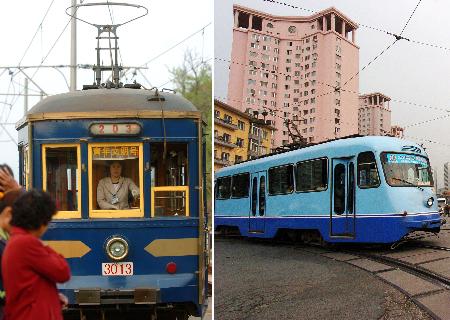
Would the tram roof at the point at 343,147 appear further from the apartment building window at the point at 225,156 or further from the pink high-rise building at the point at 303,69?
the pink high-rise building at the point at 303,69

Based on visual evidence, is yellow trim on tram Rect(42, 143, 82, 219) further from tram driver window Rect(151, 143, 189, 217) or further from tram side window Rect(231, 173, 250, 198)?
tram side window Rect(231, 173, 250, 198)

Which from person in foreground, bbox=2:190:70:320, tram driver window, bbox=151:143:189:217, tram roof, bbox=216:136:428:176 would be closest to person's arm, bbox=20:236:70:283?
person in foreground, bbox=2:190:70:320

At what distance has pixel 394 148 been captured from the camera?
586 cm

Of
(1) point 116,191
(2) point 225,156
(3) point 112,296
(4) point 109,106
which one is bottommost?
(3) point 112,296

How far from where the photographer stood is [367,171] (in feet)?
20.5

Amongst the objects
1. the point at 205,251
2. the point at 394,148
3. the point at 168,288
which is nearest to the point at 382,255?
the point at 394,148

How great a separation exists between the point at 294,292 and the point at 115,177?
139cm

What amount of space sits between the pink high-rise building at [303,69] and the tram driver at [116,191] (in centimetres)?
100

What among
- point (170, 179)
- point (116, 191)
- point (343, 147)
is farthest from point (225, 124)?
point (343, 147)

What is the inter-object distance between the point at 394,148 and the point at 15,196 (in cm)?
424

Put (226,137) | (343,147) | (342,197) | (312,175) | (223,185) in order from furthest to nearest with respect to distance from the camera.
→ 1. (312,175)
2. (342,197)
3. (343,147)
4. (223,185)
5. (226,137)

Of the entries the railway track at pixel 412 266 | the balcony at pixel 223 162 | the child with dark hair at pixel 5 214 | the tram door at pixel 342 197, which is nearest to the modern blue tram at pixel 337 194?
the tram door at pixel 342 197

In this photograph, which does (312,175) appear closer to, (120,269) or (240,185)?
(240,185)

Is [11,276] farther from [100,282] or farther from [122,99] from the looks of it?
[122,99]
